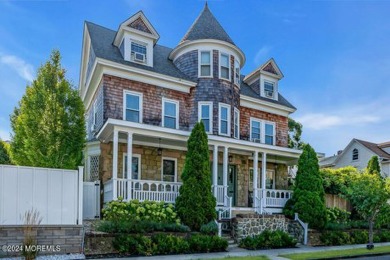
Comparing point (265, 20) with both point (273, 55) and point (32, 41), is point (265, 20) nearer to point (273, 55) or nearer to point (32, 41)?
point (273, 55)

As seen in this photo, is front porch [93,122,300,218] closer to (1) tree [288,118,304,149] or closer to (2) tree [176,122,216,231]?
(2) tree [176,122,216,231]

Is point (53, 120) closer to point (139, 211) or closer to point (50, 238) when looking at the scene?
point (139, 211)

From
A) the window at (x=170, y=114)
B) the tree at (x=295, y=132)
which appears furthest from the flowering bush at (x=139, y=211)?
the tree at (x=295, y=132)

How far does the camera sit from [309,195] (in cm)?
1586

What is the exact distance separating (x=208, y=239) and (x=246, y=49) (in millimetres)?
12294

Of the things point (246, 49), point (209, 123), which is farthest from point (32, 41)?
point (246, 49)

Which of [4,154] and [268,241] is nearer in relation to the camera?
[268,241]

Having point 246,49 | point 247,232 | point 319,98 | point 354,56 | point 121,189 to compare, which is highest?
point 246,49

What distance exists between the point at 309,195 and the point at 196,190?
226 inches

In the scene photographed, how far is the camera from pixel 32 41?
12.8m

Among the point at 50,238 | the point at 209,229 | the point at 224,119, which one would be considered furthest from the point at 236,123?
the point at 50,238

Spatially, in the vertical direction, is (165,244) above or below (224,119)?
below

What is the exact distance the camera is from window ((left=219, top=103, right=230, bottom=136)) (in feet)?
59.9

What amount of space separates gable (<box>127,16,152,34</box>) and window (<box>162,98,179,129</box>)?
143 inches
